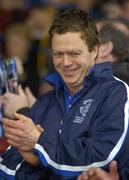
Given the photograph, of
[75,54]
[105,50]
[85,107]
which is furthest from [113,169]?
[105,50]

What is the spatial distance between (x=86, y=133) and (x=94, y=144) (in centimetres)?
14

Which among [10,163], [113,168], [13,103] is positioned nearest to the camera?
[113,168]

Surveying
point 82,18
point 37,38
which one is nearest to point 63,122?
point 82,18

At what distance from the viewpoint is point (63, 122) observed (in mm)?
4227

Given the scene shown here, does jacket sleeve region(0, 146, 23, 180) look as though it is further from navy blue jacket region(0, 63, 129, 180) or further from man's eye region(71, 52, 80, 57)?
man's eye region(71, 52, 80, 57)

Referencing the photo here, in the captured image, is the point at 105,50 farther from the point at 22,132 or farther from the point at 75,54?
the point at 22,132

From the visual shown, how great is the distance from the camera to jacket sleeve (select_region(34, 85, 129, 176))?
12.9 feet

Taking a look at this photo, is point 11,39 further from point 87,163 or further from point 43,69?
point 87,163

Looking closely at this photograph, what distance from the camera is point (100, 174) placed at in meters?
3.91

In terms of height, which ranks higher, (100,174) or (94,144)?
(94,144)

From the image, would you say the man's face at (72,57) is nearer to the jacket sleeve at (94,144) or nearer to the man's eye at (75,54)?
the man's eye at (75,54)

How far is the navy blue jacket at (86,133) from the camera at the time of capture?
3945mm

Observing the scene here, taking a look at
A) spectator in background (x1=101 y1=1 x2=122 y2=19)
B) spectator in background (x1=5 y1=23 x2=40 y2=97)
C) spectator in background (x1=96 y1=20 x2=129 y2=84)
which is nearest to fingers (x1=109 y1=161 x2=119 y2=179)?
Result: spectator in background (x1=96 y1=20 x2=129 y2=84)

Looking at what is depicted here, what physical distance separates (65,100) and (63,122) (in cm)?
18
